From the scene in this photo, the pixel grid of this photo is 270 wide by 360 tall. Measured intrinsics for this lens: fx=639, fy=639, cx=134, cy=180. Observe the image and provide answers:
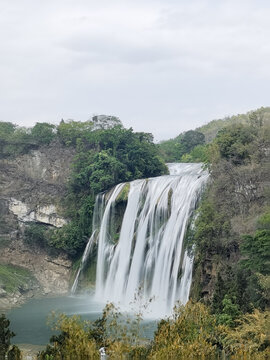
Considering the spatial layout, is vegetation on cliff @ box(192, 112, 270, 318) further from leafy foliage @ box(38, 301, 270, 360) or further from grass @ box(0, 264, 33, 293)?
grass @ box(0, 264, 33, 293)

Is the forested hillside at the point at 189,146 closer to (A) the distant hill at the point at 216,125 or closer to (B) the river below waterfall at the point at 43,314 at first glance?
(A) the distant hill at the point at 216,125

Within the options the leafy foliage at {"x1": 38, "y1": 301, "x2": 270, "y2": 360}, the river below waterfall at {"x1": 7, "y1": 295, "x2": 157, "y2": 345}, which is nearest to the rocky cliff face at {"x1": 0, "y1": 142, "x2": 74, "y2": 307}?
the river below waterfall at {"x1": 7, "y1": 295, "x2": 157, "y2": 345}

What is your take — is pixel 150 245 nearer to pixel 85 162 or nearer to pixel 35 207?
pixel 35 207

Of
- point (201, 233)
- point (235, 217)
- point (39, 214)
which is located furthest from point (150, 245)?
point (39, 214)

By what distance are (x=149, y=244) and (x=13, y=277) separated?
9.43 metres

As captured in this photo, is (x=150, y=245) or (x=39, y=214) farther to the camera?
(x=39, y=214)

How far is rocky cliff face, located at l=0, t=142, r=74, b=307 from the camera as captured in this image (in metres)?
39.8

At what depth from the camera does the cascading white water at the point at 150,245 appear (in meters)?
30.7

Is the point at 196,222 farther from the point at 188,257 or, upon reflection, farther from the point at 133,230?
the point at 133,230

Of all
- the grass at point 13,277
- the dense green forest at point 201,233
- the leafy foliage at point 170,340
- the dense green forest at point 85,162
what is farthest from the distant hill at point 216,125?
the leafy foliage at point 170,340

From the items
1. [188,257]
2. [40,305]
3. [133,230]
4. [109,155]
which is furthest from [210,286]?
[109,155]

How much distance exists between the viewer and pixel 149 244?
3366 cm

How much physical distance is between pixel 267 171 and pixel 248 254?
5.57m

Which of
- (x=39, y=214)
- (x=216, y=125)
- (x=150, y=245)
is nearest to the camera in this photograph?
(x=150, y=245)
